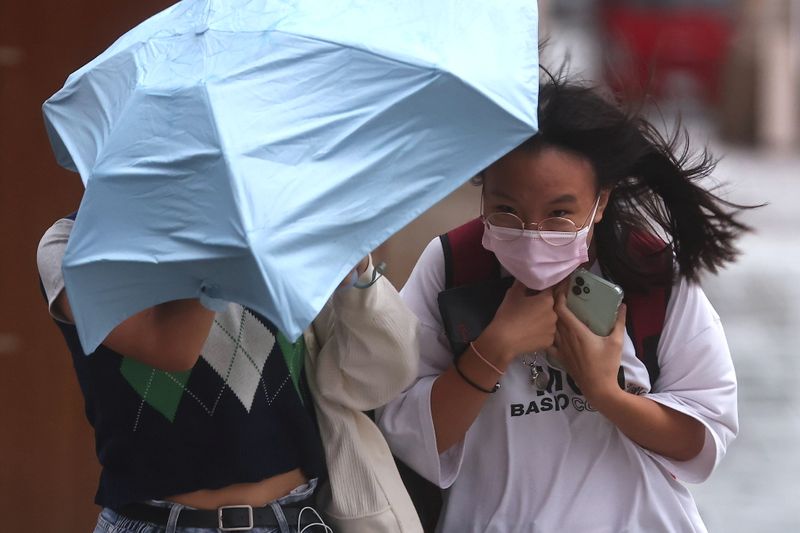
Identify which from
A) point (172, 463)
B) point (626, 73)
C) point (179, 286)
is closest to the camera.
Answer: point (179, 286)

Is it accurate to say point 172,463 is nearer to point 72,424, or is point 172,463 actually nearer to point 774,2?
point 72,424

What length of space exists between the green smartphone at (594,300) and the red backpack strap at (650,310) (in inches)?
3.6

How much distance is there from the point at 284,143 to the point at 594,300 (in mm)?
931

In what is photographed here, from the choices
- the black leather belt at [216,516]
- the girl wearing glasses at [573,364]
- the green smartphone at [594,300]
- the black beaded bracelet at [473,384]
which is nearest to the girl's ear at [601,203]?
the girl wearing glasses at [573,364]

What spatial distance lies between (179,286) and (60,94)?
671 mm

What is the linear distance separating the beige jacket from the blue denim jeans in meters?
0.07

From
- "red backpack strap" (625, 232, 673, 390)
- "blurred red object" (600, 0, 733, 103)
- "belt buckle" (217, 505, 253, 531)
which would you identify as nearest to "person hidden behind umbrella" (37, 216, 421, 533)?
"belt buckle" (217, 505, 253, 531)

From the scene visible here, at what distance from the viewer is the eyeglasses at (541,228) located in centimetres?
273

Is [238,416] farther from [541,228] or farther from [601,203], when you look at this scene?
[601,203]

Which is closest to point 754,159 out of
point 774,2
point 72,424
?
point 774,2

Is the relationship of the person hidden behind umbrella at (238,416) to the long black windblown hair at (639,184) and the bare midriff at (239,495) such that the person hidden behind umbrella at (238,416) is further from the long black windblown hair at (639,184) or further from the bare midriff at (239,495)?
the long black windblown hair at (639,184)

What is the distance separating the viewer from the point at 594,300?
283cm

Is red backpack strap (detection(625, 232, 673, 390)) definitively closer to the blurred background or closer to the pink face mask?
the pink face mask

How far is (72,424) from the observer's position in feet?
14.5
